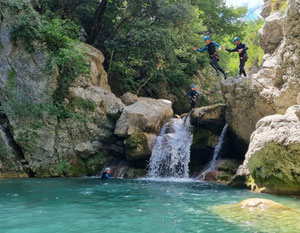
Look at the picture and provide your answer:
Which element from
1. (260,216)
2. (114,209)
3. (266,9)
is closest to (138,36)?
(266,9)

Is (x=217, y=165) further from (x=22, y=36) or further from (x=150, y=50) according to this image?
(x=22, y=36)

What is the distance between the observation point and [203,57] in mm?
27297

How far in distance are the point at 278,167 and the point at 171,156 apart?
708cm

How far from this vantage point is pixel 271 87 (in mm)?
12797

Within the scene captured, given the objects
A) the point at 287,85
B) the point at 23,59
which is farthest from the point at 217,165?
the point at 23,59

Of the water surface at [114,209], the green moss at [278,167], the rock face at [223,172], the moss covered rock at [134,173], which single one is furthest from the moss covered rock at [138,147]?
the green moss at [278,167]

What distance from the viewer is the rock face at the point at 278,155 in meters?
9.28

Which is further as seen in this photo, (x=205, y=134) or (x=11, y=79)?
(x=205, y=134)

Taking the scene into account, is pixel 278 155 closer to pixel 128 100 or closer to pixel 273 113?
pixel 273 113

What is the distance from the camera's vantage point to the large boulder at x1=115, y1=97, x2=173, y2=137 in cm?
1614

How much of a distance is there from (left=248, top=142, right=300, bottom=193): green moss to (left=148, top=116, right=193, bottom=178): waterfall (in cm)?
588

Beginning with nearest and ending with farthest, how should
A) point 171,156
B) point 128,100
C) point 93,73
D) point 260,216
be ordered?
point 260,216, point 171,156, point 93,73, point 128,100

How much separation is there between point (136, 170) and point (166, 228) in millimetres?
10267

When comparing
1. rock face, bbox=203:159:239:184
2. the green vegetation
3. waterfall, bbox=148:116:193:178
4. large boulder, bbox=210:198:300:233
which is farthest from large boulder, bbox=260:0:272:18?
large boulder, bbox=210:198:300:233
